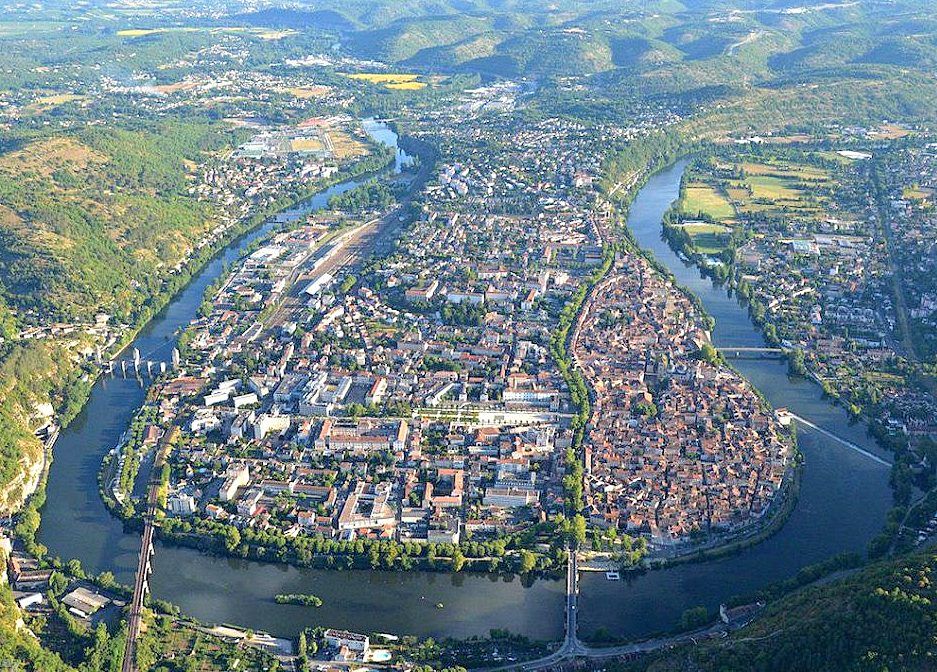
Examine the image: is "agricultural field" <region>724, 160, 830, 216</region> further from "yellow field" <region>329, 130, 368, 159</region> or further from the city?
"yellow field" <region>329, 130, 368, 159</region>

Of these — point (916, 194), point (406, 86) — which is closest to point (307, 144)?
point (406, 86)

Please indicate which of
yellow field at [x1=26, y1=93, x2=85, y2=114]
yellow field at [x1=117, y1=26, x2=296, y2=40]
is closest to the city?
yellow field at [x1=26, y1=93, x2=85, y2=114]

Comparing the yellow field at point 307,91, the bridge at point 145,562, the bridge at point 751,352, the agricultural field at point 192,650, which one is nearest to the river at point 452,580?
the bridge at point 145,562

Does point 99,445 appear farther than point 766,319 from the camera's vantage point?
No

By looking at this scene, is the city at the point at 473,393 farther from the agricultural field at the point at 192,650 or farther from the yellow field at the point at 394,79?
the yellow field at the point at 394,79

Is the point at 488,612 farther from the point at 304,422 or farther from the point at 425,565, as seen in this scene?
the point at 304,422

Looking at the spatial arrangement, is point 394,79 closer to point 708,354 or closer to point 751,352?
point 751,352

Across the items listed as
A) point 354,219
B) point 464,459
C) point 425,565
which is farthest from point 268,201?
point 425,565
